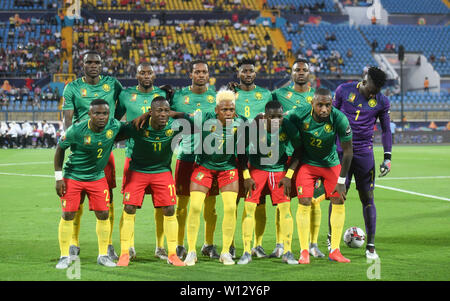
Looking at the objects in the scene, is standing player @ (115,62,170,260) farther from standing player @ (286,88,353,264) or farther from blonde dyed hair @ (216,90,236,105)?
standing player @ (286,88,353,264)

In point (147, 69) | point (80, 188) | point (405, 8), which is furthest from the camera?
point (405, 8)

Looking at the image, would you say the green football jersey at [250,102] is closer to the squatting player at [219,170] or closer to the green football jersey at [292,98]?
the green football jersey at [292,98]

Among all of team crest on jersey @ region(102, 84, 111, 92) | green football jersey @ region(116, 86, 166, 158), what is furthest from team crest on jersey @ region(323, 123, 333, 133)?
team crest on jersey @ region(102, 84, 111, 92)

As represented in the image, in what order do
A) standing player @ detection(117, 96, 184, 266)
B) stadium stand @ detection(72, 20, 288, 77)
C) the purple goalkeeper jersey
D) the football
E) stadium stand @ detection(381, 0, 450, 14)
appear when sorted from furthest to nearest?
stadium stand @ detection(381, 0, 450, 14)
stadium stand @ detection(72, 20, 288, 77)
the football
the purple goalkeeper jersey
standing player @ detection(117, 96, 184, 266)

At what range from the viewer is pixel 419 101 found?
42.8 metres

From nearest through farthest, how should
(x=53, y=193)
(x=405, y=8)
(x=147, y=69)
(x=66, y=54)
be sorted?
(x=147, y=69), (x=53, y=193), (x=66, y=54), (x=405, y=8)

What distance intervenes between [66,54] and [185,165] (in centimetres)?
3719

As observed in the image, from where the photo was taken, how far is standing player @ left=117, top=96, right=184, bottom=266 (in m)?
7.02

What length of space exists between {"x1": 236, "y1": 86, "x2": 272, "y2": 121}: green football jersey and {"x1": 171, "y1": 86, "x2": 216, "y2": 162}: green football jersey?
34cm

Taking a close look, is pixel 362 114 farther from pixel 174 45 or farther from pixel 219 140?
pixel 174 45

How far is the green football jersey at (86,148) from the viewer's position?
6840 mm
